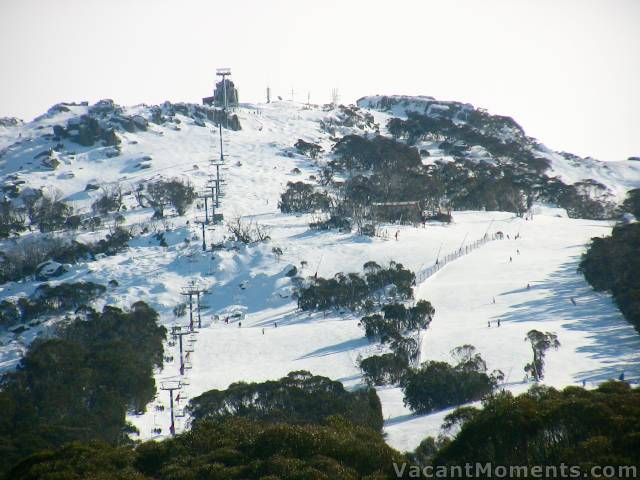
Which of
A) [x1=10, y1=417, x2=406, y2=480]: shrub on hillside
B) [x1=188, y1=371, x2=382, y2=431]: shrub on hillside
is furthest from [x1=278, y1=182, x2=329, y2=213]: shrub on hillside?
[x1=10, y1=417, x2=406, y2=480]: shrub on hillside

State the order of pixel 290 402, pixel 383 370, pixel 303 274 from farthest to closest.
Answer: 1. pixel 303 274
2. pixel 383 370
3. pixel 290 402

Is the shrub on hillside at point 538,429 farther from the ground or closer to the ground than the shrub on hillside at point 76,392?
farther from the ground

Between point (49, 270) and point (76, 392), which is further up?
point (76, 392)

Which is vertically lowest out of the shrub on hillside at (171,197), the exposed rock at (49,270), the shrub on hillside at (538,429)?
the exposed rock at (49,270)

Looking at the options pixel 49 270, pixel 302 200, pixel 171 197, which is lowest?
pixel 49 270

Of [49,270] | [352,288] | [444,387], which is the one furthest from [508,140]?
[444,387]

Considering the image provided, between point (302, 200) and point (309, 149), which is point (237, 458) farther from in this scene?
point (309, 149)

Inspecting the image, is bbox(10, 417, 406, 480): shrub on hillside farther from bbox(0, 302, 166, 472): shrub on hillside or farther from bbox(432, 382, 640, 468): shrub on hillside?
bbox(0, 302, 166, 472): shrub on hillside

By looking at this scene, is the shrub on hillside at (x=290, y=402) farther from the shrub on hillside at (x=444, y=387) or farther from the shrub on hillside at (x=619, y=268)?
the shrub on hillside at (x=619, y=268)

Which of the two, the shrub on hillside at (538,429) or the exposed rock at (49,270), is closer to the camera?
the shrub on hillside at (538,429)

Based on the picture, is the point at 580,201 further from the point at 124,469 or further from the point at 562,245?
the point at 124,469

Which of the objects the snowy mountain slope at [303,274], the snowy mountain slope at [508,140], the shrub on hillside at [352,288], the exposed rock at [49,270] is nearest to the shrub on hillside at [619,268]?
the snowy mountain slope at [303,274]
